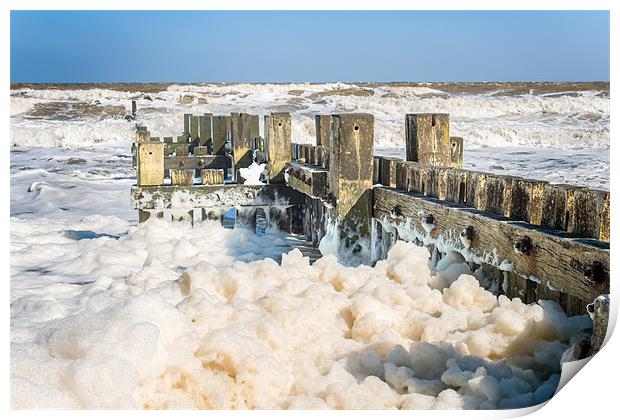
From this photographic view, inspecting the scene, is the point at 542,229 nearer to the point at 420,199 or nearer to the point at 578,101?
the point at 420,199

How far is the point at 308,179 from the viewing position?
19.8 feet

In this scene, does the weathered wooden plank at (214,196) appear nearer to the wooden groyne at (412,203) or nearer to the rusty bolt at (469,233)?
the wooden groyne at (412,203)

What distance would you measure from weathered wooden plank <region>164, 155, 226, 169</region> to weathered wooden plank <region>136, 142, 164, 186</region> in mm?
3775

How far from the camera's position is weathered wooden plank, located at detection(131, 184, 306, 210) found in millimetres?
6578

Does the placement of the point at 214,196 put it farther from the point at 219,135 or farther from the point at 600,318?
the point at 219,135

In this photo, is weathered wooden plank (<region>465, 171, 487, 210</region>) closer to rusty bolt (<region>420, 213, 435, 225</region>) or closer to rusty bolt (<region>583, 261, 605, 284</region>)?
rusty bolt (<region>420, 213, 435, 225</region>)

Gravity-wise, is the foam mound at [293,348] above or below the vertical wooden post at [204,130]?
below

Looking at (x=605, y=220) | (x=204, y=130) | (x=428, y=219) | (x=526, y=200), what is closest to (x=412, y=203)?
(x=428, y=219)

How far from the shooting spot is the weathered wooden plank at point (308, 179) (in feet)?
18.9

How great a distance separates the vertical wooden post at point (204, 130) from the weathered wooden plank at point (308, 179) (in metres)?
5.81

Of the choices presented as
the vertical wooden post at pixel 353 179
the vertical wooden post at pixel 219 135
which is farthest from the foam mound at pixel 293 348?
the vertical wooden post at pixel 219 135

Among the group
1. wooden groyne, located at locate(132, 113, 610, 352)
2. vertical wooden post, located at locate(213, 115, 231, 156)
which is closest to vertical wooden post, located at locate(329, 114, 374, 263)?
wooden groyne, located at locate(132, 113, 610, 352)

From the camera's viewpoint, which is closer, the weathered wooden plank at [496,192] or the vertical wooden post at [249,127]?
the weathered wooden plank at [496,192]

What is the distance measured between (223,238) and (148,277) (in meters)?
1.98
